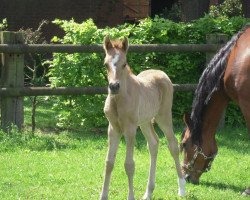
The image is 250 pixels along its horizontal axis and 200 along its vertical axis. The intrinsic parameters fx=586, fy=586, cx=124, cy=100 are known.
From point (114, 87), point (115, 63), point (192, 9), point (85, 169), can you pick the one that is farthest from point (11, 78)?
point (192, 9)

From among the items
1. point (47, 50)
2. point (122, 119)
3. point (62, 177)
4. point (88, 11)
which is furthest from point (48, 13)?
point (122, 119)

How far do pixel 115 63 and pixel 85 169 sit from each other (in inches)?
101

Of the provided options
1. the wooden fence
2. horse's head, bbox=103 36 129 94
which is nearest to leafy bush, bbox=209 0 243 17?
the wooden fence

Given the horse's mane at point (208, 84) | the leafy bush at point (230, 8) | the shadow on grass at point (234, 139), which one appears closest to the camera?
the horse's mane at point (208, 84)

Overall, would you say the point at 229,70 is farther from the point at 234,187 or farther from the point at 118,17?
the point at 118,17

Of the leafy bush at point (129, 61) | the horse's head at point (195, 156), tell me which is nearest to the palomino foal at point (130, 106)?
the horse's head at point (195, 156)

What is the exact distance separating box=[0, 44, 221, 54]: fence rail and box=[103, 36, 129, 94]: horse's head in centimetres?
410

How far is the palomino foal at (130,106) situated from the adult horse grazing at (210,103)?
503 millimetres

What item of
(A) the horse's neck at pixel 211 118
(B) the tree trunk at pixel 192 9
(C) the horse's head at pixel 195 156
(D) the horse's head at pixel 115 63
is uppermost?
(B) the tree trunk at pixel 192 9

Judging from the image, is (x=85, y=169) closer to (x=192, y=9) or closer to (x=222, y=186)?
(x=222, y=186)

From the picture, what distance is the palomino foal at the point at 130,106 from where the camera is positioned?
5.63 m

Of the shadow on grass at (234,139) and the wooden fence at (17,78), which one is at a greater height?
the wooden fence at (17,78)

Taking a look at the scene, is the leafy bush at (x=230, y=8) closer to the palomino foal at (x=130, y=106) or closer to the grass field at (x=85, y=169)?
the grass field at (x=85, y=169)

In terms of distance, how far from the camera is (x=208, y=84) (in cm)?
702
